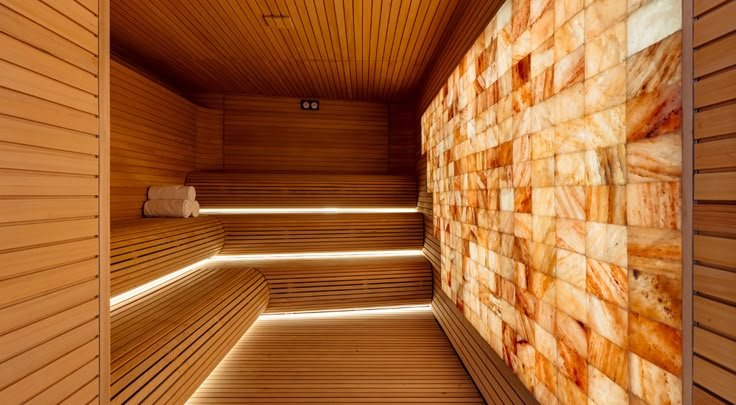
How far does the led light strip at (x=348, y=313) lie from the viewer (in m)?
4.41

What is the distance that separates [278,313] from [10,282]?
3.46m

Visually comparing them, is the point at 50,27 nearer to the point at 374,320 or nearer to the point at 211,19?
the point at 211,19

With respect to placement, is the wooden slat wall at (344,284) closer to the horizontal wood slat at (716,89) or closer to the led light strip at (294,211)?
the led light strip at (294,211)

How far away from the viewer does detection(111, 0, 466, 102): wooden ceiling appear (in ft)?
10.6

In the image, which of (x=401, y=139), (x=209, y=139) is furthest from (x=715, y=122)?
(x=209, y=139)

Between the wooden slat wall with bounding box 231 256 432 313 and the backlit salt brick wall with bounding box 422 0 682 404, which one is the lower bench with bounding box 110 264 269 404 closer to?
the wooden slat wall with bounding box 231 256 432 313

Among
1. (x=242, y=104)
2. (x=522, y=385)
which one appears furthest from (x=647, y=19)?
(x=242, y=104)

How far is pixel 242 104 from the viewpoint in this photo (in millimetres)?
6016

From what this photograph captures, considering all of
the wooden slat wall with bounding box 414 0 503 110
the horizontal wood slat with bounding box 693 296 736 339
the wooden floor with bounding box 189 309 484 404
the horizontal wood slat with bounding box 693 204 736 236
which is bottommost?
the wooden floor with bounding box 189 309 484 404

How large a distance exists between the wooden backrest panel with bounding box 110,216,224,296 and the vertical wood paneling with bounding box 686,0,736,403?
3544 millimetres

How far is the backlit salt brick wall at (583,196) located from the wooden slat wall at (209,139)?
502cm

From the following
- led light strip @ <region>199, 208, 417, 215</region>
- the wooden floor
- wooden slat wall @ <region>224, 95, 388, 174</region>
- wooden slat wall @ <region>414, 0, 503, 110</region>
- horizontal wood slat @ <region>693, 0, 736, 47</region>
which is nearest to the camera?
horizontal wood slat @ <region>693, 0, 736, 47</region>

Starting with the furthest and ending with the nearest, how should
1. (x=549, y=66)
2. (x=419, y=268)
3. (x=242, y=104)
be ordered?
1. (x=242, y=104)
2. (x=419, y=268)
3. (x=549, y=66)

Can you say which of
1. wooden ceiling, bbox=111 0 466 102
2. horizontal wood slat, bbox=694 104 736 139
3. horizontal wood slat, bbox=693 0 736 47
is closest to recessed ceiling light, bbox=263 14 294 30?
wooden ceiling, bbox=111 0 466 102
